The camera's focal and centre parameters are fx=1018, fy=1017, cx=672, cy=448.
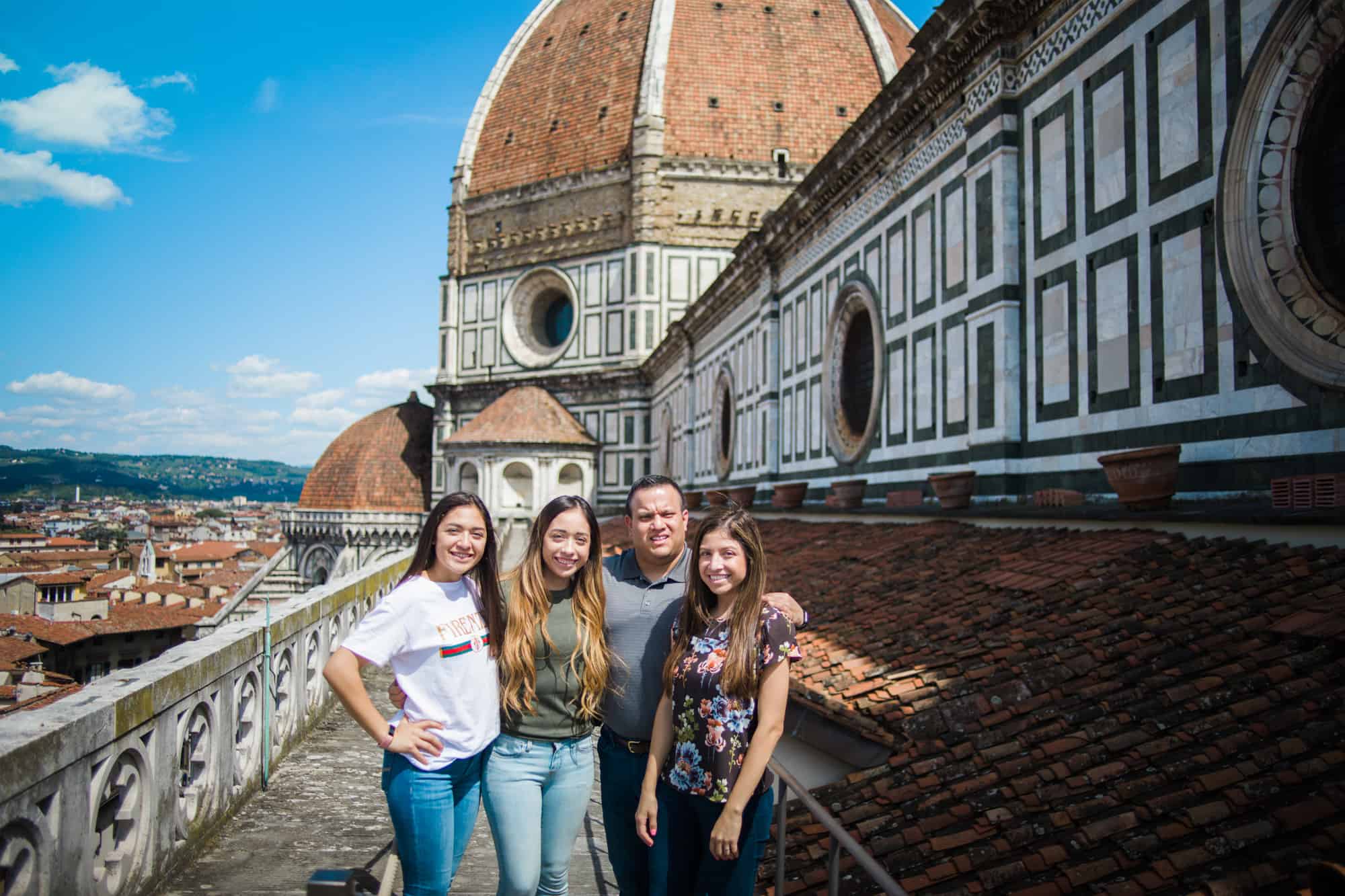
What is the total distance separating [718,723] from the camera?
3.34 meters

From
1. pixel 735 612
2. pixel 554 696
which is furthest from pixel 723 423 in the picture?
pixel 735 612

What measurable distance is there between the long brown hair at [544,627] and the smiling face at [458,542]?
0.57 ft

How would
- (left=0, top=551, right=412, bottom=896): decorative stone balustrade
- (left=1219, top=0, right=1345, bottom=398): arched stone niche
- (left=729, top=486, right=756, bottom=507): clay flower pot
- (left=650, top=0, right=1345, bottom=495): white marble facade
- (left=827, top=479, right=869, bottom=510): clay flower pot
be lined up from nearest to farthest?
1. (left=0, top=551, right=412, bottom=896): decorative stone balustrade
2. (left=1219, top=0, right=1345, bottom=398): arched stone niche
3. (left=650, top=0, right=1345, bottom=495): white marble facade
4. (left=827, top=479, right=869, bottom=510): clay flower pot
5. (left=729, top=486, right=756, bottom=507): clay flower pot

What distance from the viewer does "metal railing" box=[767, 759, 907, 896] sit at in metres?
2.69

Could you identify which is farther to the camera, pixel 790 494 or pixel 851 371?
pixel 790 494

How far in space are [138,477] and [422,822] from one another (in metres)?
81.6

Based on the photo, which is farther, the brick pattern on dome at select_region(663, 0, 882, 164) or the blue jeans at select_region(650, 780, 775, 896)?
the brick pattern on dome at select_region(663, 0, 882, 164)

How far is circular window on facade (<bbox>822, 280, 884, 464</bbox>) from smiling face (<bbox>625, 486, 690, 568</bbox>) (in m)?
11.6

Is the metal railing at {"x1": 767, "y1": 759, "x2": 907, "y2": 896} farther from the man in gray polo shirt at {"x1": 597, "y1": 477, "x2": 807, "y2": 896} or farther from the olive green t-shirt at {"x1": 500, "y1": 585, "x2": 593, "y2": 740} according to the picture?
the olive green t-shirt at {"x1": 500, "y1": 585, "x2": 593, "y2": 740}

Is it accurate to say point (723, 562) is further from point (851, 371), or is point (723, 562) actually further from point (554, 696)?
point (851, 371)

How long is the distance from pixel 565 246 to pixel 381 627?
143 ft

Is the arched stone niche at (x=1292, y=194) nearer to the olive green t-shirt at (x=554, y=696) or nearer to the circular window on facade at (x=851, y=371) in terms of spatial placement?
the olive green t-shirt at (x=554, y=696)

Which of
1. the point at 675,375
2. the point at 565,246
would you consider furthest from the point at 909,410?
the point at 565,246

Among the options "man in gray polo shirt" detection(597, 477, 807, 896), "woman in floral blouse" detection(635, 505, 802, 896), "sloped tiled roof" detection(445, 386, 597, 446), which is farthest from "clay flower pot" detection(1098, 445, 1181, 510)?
"sloped tiled roof" detection(445, 386, 597, 446)
